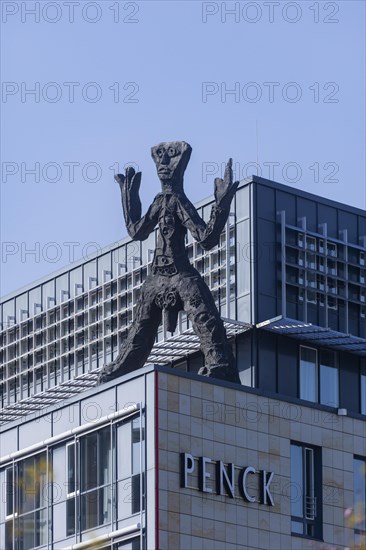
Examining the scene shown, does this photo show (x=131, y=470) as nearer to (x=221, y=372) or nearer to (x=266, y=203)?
(x=221, y=372)

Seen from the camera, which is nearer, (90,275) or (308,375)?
(308,375)

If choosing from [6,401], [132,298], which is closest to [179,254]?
[132,298]

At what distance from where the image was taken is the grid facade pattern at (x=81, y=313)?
66.4 meters

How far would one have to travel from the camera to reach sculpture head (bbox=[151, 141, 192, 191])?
56.8 meters

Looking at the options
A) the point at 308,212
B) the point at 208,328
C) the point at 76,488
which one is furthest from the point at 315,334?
the point at 76,488

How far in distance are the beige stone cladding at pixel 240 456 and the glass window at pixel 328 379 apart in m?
9.50

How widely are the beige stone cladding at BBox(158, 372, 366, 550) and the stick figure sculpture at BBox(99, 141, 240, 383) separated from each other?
138cm

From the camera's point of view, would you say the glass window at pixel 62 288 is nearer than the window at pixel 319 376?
No

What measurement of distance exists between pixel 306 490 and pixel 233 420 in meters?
3.31

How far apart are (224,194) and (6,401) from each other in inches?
895

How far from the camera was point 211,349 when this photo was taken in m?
56.0

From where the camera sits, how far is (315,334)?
65.6 metres

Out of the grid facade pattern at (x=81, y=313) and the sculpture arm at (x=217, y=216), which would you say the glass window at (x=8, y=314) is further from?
the sculpture arm at (x=217, y=216)

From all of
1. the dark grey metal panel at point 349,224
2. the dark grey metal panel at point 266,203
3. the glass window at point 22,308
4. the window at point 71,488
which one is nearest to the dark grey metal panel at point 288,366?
the dark grey metal panel at point 266,203
